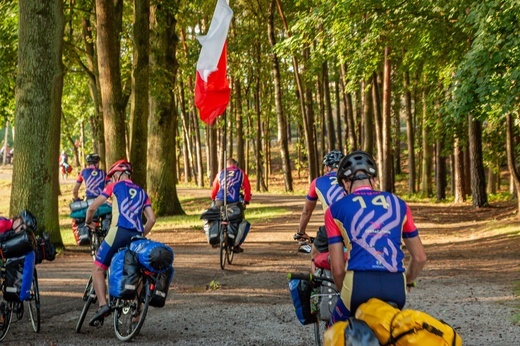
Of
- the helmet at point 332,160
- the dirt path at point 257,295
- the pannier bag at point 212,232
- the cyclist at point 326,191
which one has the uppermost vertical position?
the helmet at point 332,160

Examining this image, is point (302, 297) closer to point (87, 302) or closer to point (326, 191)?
point (326, 191)

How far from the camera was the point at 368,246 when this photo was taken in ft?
16.1

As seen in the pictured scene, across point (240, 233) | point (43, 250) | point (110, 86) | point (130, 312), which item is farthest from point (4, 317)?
point (110, 86)

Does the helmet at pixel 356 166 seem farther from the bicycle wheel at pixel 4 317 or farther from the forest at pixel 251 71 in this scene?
the forest at pixel 251 71

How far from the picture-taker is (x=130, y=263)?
8602 millimetres

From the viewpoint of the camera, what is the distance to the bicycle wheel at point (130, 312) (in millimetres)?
8547

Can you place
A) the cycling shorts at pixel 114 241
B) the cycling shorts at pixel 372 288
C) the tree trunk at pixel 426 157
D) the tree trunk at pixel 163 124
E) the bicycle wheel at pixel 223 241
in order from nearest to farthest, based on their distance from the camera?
the cycling shorts at pixel 372 288
the cycling shorts at pixel 114 241
the bicycle wheel at pixel 223 241
the tree trunk at pixel 163 124
the tree trunk at pixel 426 157

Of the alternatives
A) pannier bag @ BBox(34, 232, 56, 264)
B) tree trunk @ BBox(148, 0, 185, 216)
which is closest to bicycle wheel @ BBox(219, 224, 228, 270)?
pannier bag @ BBox(34, 232, 56, 264)

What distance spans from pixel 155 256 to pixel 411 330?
4.66 m

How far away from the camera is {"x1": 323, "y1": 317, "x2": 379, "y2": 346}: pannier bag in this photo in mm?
4164

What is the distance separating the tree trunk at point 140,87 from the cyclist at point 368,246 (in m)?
18.5

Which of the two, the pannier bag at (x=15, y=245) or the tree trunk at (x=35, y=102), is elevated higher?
the tree trunk at (x=35, y=102)

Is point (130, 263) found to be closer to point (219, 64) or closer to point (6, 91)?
point (219, 64)

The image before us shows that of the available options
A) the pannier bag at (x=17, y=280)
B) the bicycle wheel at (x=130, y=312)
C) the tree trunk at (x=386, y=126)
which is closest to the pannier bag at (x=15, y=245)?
the pannier bag at (x=17, y=280)
